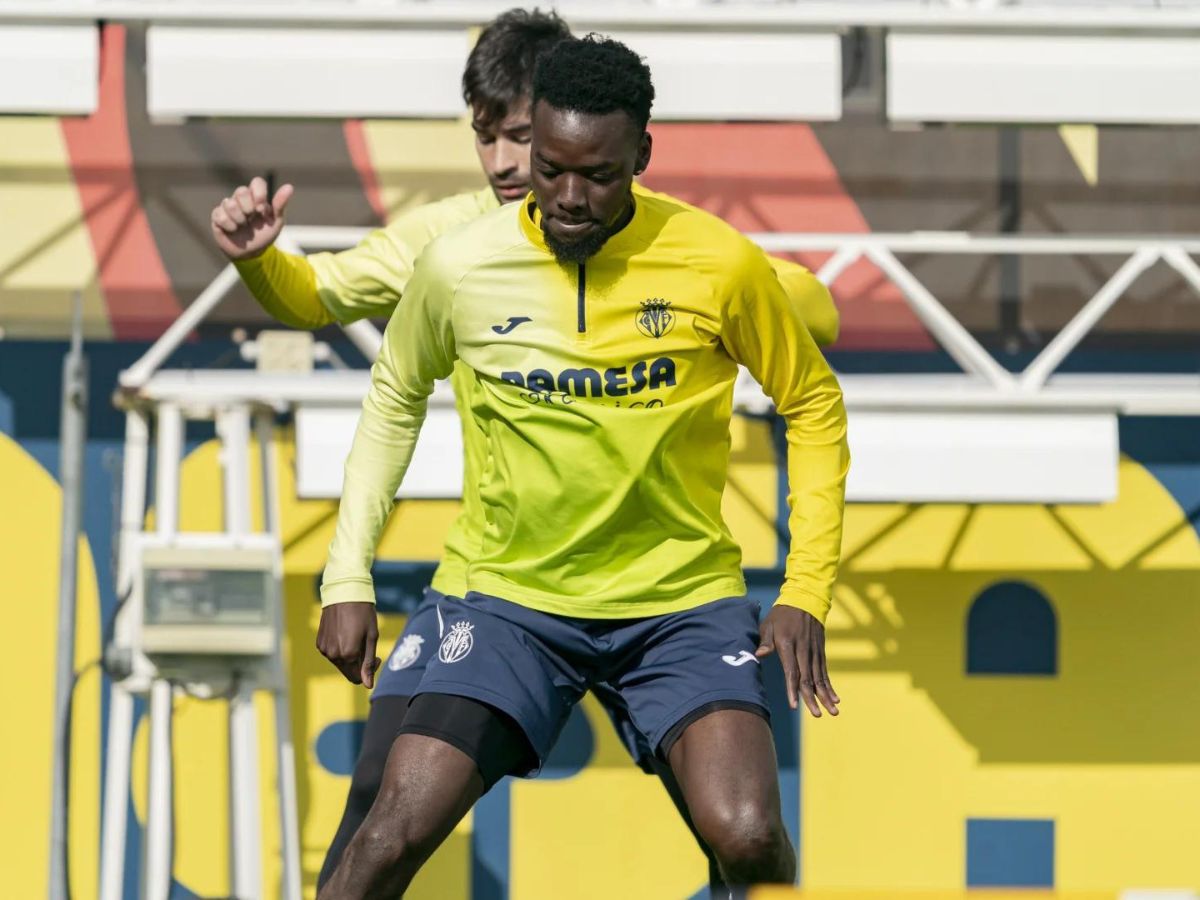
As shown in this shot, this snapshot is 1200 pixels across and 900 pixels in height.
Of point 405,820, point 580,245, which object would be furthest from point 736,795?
point 580,245

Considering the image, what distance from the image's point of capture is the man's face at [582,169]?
9.11ft

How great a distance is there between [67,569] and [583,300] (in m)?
3.26

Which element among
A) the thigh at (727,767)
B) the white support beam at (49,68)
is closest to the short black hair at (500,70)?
the thigh at (727,767)

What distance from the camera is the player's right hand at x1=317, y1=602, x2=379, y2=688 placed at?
2977 mm

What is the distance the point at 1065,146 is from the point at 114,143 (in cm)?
292

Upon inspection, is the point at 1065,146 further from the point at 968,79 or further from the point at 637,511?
the point at 637,511

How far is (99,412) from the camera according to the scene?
5.94 meters

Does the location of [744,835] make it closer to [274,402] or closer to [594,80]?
[594,80]

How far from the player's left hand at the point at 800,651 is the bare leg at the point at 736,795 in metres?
0.10

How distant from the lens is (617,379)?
2961 millimetres

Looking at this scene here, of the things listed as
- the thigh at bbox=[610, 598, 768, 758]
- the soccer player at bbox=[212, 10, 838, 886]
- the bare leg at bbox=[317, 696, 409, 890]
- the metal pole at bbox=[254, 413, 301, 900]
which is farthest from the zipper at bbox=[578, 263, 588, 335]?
the metal pole at bbox=[254, 413, 301, 900]

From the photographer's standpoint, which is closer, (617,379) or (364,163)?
(617,379)

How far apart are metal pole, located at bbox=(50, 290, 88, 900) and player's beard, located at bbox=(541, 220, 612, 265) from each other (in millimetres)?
3015

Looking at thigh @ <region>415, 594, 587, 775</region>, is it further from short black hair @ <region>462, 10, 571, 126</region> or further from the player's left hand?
short black hair @ <region>462, 10, 571, 126</region>
